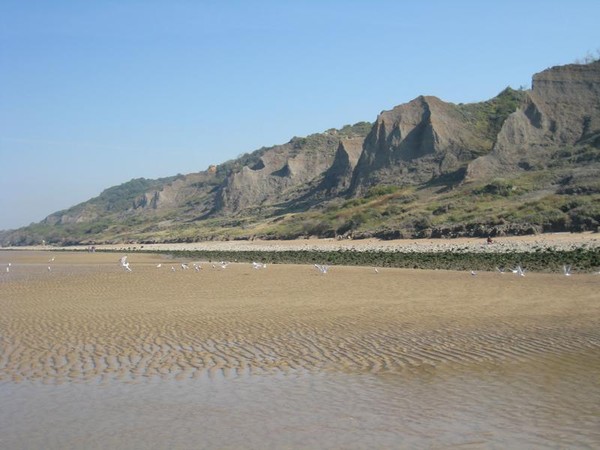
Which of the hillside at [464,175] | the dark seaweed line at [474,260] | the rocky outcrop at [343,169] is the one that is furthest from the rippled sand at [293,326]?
the rocky outcrop at [343,169]

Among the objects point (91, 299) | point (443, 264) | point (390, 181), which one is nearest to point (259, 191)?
point (390, 181)

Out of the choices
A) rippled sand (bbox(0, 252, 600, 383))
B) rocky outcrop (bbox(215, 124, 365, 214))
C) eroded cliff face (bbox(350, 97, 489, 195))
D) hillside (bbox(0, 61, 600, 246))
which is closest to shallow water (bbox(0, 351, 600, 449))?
rippled sand (bbox(0, 252, 600, 383))

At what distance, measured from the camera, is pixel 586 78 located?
62.2 meters

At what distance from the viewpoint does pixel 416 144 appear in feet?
245

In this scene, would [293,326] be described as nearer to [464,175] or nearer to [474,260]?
[474,260]

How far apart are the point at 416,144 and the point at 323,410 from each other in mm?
70630

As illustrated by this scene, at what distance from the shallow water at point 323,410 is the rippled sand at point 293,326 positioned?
0.65 meters

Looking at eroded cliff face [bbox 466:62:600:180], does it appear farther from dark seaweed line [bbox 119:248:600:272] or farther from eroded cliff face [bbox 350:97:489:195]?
dark seaweed line [bbox 119:248:600:272]

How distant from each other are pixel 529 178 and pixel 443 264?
2916 centimetres

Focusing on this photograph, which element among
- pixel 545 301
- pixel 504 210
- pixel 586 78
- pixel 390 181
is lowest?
pixel 545 301

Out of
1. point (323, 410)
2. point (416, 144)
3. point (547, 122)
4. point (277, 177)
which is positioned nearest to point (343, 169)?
point (416, 144)

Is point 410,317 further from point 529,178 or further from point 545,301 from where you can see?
point 529,178

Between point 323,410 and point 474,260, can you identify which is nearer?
point 323,410

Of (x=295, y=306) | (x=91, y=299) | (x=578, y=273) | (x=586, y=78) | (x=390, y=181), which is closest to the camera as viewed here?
(x=295, y=306)
